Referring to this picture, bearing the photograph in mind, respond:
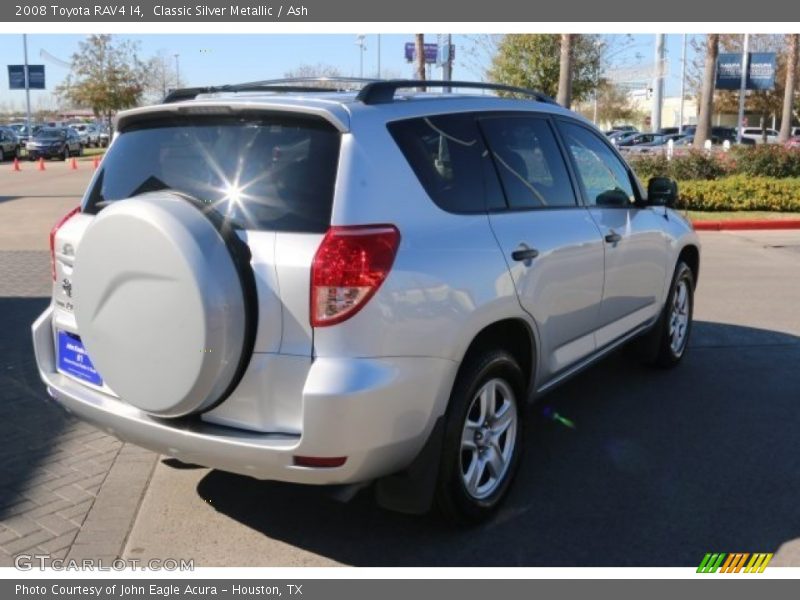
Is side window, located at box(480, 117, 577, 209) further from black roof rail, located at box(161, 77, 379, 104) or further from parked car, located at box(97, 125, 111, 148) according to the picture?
parked car, located at box(97, 125, 111, 148)

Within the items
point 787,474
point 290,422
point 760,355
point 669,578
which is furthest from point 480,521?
point 760,355

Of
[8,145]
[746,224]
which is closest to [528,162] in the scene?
[746,224]

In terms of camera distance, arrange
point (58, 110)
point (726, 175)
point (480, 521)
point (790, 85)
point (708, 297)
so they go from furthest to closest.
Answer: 1. point (58, 110)
2. point (790, 85)
3. point (726, 175)
4. point (708, 297)
5. point (480, 521)

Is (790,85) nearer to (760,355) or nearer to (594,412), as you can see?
(760,355)

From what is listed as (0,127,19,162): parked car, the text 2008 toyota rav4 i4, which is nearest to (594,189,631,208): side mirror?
the text 2008 toyota rav4 i4

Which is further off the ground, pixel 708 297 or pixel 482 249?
pixel 482 249

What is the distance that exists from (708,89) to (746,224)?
9142mm

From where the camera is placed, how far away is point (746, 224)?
14.8m

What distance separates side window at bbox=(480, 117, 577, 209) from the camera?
410cm

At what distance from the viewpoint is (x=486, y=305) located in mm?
3574

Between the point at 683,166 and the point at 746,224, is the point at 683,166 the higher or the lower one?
the higher one

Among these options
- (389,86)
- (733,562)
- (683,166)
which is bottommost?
(733,562)

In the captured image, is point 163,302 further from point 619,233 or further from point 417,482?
point 619,233

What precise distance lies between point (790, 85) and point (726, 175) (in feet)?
41.5
